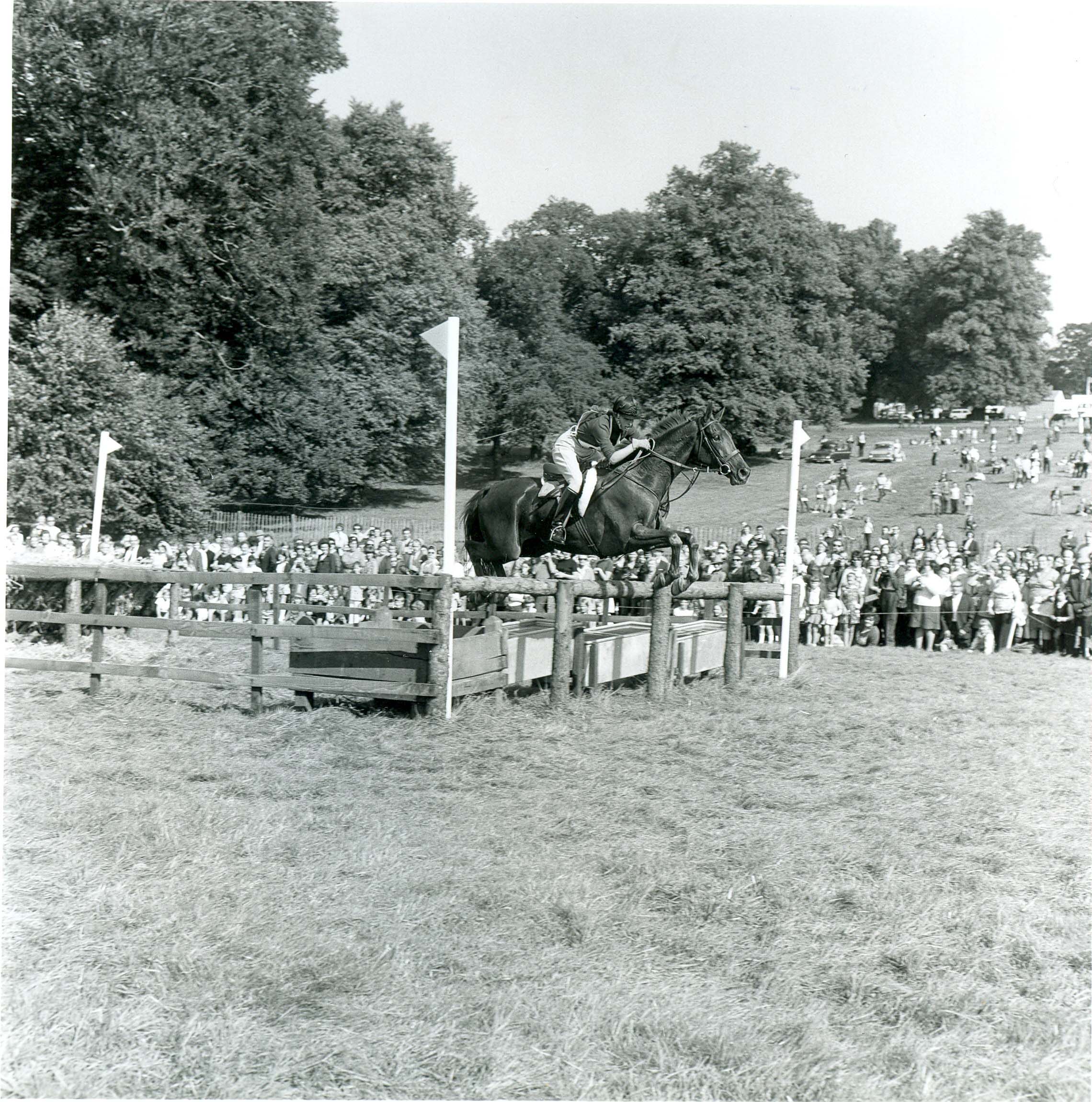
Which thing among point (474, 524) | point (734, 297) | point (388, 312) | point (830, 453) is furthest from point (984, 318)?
point (474, 524)

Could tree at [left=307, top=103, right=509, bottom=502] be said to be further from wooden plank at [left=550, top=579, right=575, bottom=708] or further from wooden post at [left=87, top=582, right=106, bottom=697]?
wooden plank at [left=550, top=579, right=575, bottom=708]

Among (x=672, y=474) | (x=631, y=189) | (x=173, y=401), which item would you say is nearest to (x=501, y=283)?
(x=631, y=189)

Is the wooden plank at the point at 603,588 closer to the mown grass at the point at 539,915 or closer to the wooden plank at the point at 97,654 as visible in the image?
the mown grass at the point at 539,915

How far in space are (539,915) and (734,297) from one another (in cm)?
3121

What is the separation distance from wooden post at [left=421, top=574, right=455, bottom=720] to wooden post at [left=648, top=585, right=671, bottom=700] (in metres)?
1.76

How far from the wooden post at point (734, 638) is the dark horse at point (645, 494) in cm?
58

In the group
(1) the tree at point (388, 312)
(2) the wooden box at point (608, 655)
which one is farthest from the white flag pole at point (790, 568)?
(1) the tree at point (388, 312)

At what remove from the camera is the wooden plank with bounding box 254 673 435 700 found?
7.92 m

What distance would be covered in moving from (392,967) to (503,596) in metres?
10.0

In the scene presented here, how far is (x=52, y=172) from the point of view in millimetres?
22797

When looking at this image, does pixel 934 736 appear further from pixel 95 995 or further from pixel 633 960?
pixel 95 995

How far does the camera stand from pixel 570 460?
998cm

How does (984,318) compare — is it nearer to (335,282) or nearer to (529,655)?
(335,282)

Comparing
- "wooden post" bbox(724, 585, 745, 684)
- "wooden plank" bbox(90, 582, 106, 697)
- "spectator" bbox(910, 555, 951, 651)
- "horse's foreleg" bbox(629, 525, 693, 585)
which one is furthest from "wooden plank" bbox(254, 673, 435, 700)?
"spectator" bbox(910, 555, 951, 651)
